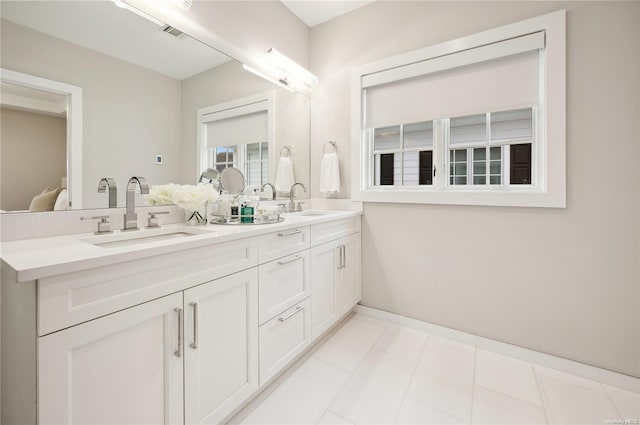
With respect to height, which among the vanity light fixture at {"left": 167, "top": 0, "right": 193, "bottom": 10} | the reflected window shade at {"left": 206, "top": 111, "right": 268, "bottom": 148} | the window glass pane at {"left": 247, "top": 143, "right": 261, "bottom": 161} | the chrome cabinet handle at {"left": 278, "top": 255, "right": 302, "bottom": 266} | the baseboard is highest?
the vanity light fixture at {"left": 167, "top": 0, "right": 193, "bottom": 10}

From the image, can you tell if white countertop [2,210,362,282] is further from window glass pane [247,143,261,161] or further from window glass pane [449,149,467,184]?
window glass pane [449,149,467,184]

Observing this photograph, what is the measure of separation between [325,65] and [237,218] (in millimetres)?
1798

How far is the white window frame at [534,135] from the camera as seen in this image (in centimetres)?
171

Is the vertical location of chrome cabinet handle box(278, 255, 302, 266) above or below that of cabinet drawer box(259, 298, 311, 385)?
above

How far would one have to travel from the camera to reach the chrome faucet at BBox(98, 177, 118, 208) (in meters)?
1.38

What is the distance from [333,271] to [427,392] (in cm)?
92

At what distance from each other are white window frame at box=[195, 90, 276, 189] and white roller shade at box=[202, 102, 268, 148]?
22 millimetres

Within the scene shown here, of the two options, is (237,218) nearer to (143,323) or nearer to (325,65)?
(143,323)

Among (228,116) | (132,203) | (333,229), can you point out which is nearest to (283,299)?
(333,229)

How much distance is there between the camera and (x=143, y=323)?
3.22ft

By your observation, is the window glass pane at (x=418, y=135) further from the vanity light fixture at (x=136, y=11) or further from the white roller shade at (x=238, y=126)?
the vanity light fixture at (x=136, y=11)

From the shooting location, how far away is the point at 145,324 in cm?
99

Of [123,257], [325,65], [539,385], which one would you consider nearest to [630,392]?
[539,385]

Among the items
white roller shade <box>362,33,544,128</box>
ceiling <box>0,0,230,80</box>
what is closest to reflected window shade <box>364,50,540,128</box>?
white roller shade <box>362,33,544,128</box>
